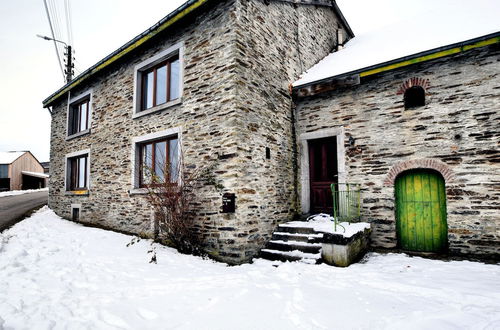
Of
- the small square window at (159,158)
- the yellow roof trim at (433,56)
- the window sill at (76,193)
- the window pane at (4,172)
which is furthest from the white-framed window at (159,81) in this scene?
the window pane at (4,172)

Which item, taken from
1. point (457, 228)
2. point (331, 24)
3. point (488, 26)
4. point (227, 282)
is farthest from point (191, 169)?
point (331, 24)

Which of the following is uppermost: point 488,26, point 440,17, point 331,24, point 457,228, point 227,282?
point 331,24

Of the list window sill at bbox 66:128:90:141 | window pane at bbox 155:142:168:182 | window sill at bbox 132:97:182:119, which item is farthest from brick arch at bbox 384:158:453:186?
window sill at bbox 66:128:90:141

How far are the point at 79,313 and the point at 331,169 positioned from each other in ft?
19.5

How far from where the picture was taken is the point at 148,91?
7660 mm

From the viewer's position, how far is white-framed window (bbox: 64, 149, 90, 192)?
936 cm

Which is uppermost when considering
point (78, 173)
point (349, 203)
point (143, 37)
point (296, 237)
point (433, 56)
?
point (143, 37)

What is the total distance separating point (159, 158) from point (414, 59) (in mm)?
6384

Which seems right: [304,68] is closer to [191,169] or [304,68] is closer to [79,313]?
[191,169]

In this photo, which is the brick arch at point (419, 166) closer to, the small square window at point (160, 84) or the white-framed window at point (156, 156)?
the white-framed window at point (156, 156)

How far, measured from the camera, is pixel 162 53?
22.7 feet

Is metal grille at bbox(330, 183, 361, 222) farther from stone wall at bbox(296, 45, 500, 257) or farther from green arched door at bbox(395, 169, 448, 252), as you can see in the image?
green arched door at bbox(395, 169, 448, 252)

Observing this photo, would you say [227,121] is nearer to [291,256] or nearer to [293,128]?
[293,128]

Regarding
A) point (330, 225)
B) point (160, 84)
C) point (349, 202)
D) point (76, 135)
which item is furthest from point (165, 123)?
point (76, 135)
